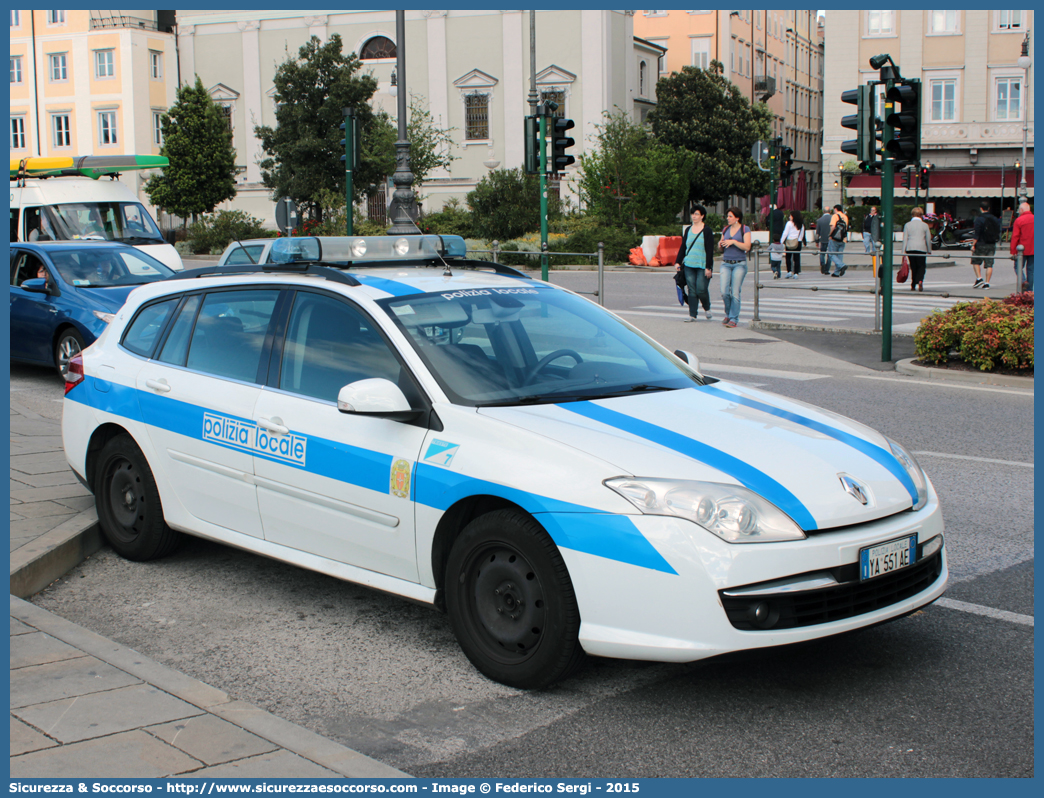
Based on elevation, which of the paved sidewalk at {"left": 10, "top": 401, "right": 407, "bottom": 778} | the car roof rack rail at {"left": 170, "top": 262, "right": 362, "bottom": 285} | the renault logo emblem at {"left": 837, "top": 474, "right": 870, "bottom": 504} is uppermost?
Answer: the car roof rack rail at {"left": 170, "top": 262, "right": 362, "bottom": 285}

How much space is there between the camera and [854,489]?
13.4 feet

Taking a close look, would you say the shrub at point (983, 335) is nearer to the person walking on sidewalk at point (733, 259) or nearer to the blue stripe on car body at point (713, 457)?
the person walking on sidewalk at point (733, 259)

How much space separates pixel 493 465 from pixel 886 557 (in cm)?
142

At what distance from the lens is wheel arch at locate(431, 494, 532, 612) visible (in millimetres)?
4191

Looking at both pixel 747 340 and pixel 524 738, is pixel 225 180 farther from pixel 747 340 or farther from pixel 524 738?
pixel 524 738

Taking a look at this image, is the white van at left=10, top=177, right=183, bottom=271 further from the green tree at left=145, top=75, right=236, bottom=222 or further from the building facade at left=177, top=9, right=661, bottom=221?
the green tree at left=145, top=75, right=236, bottom=222

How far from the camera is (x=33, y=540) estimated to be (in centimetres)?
585

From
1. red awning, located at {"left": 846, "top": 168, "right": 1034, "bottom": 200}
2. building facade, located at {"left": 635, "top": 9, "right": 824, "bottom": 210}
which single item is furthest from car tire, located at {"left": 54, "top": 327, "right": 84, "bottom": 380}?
building facade, located at {"left": 635, "top": 9, "right": 824, "bottom": 210}

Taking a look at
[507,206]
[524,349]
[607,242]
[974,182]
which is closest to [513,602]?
[524,349]

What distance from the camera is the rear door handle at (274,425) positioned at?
489 cm

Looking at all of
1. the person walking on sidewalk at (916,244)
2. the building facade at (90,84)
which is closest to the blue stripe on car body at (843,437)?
the person walking on sidewalk at (916,244)

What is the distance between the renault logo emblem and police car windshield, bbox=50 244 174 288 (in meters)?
10.00

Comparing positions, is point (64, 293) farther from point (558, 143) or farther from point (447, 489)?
point (558, 143)

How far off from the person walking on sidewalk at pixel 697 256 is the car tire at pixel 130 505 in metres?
12.7
